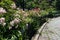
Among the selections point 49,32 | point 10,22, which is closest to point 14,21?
point 10,22

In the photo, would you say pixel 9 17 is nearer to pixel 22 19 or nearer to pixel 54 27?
pixel 22 19

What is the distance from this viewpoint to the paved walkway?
817 cm

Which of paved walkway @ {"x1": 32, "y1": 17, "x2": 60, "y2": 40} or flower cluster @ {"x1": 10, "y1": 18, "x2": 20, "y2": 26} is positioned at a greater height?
flower cluster @ {"x1": 10, "y1": 18, "x2": 20, "y2": 26}

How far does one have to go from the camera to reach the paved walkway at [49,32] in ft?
26.8

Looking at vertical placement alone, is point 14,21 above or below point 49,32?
above

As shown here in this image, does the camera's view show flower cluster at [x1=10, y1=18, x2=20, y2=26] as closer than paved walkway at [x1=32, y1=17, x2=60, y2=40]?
Yes

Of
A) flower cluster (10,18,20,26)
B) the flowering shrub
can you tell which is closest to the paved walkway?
the flowering shrub

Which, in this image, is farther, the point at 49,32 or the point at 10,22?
the point at 49,32

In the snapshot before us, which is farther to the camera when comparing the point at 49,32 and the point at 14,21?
the point at 49,32

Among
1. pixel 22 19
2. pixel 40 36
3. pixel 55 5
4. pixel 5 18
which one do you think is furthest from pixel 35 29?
pixel 55 5

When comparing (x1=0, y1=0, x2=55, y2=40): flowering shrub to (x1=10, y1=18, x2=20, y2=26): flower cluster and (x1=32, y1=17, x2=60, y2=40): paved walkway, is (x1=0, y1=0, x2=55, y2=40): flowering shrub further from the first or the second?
(x1=32, y1=17, x2=60, y2=40): paved walkway

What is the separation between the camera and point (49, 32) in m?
9.04

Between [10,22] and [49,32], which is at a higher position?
[10,22]

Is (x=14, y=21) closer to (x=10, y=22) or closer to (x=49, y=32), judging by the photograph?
(x=10, y=22)
